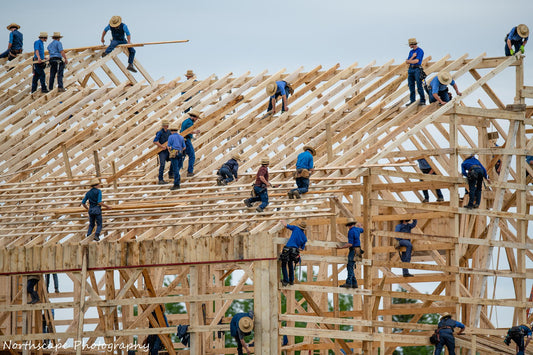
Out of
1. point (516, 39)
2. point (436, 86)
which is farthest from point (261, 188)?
point (516, 39)

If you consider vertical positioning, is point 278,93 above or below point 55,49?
below

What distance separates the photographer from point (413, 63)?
99.2ft

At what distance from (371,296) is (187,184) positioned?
17.7 ft

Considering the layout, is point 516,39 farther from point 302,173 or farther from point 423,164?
point 302,173

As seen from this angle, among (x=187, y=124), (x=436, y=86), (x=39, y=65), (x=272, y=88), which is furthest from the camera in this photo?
(x=39, y=65)

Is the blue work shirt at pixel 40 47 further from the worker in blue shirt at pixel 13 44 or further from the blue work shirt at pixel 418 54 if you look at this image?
the blue work shirt at pixel 418 54

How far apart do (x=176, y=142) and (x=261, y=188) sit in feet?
9.61

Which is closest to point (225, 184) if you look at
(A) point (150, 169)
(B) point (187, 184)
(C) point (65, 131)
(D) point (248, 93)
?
(B) point (187, 184)

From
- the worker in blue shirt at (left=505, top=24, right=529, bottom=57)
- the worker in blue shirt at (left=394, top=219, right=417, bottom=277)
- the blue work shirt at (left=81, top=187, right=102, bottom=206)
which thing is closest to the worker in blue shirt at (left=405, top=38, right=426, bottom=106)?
the worker in blue shirt at (left=505, top=24, right=529, bottom=57)

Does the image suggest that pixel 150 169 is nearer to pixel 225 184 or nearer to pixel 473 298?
pixel 225 184

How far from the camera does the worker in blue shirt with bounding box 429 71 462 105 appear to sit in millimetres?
29453

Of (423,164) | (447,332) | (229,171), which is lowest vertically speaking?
(447,332)

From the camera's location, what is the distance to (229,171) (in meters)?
28.8

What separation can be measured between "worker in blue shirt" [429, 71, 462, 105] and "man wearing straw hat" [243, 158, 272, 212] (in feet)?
16.8
